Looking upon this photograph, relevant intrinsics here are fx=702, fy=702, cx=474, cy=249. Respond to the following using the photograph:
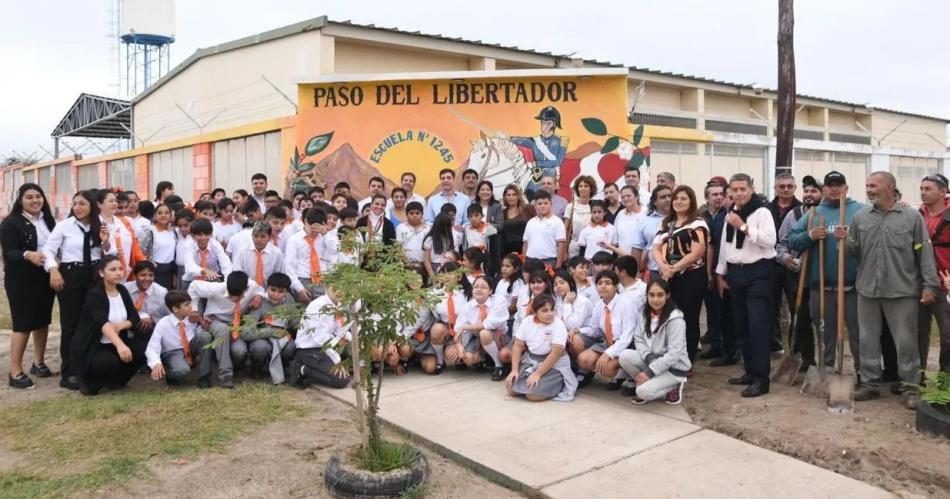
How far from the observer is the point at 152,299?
21.1 ft

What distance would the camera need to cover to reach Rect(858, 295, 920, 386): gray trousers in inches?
206

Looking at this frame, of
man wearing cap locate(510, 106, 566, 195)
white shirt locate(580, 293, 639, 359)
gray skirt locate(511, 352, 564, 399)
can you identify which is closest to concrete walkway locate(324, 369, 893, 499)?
gray skirt locate(511, 352, 564, 399)

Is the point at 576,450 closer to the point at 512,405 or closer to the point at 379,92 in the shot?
the point at 512,405

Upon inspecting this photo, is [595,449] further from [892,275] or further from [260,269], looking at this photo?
[260,269]

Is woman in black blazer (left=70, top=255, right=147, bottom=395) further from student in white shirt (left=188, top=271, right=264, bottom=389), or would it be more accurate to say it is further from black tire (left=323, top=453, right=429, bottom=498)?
black tire (left=323, top=453, right=429, bottom=498)

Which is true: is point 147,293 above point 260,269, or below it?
below

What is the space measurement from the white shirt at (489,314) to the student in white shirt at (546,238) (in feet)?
2.88

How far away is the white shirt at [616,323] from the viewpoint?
574 cm

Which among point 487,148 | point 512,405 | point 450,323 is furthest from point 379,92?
point 512,405

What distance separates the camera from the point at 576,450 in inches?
176

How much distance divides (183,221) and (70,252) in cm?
110

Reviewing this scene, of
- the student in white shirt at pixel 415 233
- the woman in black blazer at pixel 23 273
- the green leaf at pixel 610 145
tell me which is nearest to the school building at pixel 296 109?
the green leaf at pixel 610 145

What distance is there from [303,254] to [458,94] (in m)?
3.98

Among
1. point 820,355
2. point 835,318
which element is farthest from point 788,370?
point 835,318
